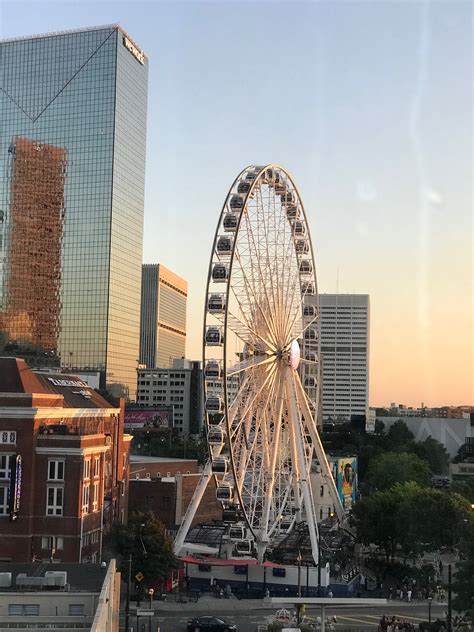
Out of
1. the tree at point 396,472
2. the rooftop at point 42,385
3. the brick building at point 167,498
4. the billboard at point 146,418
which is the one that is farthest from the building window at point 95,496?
the billboard at point 146,418

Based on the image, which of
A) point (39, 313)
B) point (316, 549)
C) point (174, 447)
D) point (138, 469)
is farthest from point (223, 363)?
point (39, 313)

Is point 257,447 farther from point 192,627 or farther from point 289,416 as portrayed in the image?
point 192,627

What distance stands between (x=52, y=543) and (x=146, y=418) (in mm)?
124000

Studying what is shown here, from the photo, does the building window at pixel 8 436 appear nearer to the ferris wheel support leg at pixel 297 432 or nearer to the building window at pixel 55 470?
the building window at pixel 55 470

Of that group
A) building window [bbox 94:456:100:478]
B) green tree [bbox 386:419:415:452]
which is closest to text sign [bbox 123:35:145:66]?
green tree [bbox 386:419:415:452]

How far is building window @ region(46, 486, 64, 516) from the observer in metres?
59.5

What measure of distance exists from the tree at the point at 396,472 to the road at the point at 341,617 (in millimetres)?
51022

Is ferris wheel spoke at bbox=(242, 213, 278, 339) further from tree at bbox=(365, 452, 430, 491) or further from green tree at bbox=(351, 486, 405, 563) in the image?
tree at bbox=(365, 452, 430, 491)

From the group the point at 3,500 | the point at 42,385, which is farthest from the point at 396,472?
the point at 3,500

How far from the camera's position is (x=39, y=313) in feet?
618

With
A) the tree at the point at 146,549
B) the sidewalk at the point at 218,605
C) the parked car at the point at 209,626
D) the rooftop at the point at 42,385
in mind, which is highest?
the rooftop at the point at 42,385

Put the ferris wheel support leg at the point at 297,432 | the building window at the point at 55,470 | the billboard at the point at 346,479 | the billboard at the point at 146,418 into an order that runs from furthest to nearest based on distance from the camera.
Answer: the billboard at the point at 146,418 < the billboard at the point at 346,479 < the ferris wheel support leg at the point at 297,432 < the building window at the point at 55,470

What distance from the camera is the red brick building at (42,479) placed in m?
58.7

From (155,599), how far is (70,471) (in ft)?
35.9
